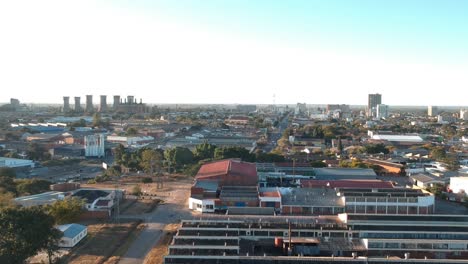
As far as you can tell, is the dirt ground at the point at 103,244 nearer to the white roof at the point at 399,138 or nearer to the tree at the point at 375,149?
the tree at the point at 375,149

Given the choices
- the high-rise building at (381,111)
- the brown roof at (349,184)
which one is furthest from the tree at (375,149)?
the high-rise building at (381,111)

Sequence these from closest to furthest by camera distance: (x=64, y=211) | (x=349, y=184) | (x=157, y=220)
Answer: (x=64, y=211), (x=157, y=220), (x=349, y=184)

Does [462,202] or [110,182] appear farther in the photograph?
[110,182]

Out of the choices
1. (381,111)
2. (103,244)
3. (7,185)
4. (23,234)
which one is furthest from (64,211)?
(381,111)

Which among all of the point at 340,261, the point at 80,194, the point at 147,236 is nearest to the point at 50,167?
the point at 80,194

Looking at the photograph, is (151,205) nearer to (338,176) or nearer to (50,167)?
(338,176)

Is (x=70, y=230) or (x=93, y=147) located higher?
(x=93, y=147)

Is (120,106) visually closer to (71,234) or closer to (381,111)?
(381,111)

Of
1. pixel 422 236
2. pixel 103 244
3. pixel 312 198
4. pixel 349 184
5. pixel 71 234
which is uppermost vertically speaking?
pixel 349 184
